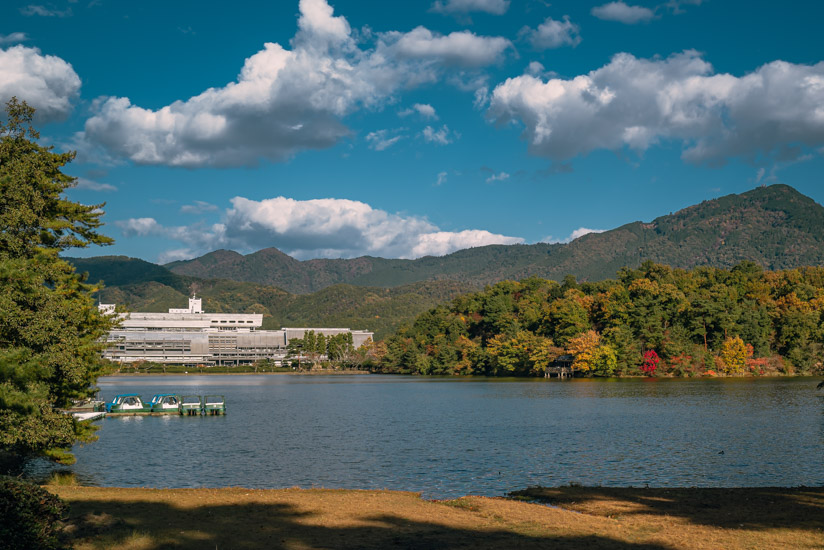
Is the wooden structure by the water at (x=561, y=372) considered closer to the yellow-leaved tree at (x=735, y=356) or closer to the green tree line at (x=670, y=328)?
the green tree line at (x=670, y=328)

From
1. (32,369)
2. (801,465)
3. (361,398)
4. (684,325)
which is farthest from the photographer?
(684,325)

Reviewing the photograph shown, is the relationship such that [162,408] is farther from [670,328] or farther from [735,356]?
[735,356]

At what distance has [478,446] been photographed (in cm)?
3834

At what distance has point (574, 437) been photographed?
4091 centimetres

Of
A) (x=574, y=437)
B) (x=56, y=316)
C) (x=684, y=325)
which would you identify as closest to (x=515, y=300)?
(x=684, y=325)

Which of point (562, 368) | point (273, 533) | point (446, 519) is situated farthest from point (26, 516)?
point (562, 368)

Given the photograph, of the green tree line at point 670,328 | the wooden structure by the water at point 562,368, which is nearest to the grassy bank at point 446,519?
the green tree line at point 670,328

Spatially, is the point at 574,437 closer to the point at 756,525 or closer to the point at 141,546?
the point at 756,525

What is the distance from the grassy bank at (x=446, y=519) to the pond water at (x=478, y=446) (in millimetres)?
4533

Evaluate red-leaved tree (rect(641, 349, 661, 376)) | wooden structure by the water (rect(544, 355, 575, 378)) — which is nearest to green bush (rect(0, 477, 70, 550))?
red-leaved tree (rect(641, 349, 661, 376))

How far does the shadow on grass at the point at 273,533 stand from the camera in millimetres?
15086

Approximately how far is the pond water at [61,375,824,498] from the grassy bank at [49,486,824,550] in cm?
453

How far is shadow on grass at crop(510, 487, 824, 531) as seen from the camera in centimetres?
1792

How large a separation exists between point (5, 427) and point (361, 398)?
207ft
